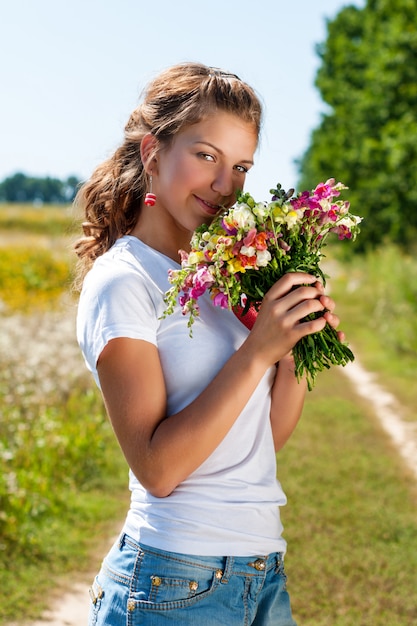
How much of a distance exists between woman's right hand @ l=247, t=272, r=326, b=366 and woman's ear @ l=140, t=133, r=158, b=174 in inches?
20.5

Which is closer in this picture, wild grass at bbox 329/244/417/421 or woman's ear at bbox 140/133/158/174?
woman's ear at bbox 140/133/158/174

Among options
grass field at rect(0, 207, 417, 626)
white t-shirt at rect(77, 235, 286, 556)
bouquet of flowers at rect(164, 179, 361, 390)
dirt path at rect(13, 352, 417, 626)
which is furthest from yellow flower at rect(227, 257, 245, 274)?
dirt path at rect(13, 352, 417, 626)

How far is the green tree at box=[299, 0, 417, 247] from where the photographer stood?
15711 millimetres

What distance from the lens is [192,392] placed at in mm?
2008

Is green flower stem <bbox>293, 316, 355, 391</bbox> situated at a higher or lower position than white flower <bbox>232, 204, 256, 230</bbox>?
lower

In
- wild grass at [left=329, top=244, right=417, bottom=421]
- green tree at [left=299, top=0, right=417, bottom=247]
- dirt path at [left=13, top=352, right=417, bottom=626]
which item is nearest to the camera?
dirt path at [left=13, top=352, right=417, bottom=626]

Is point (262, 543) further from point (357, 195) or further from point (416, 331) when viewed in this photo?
point (357, 195)

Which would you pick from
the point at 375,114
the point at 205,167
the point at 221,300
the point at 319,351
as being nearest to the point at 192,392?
the point at 221,300

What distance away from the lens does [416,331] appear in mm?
13758

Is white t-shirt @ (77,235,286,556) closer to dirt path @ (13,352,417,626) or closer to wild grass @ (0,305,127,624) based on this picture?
dirt path @ (13,352,417,626)

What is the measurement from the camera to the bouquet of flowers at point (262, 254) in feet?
6.48

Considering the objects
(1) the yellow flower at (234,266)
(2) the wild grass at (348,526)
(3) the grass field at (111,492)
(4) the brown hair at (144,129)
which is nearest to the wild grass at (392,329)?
(3) the grass field at (111,492)

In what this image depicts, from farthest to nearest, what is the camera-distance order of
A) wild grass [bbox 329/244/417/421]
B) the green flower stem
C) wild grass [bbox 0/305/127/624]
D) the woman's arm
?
wild grass [bbox 329/244/417/421], wild grass [bbox 0/305/127/624], the green flower stem, the woman's arm

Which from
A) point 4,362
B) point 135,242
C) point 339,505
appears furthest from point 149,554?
point 4,362
